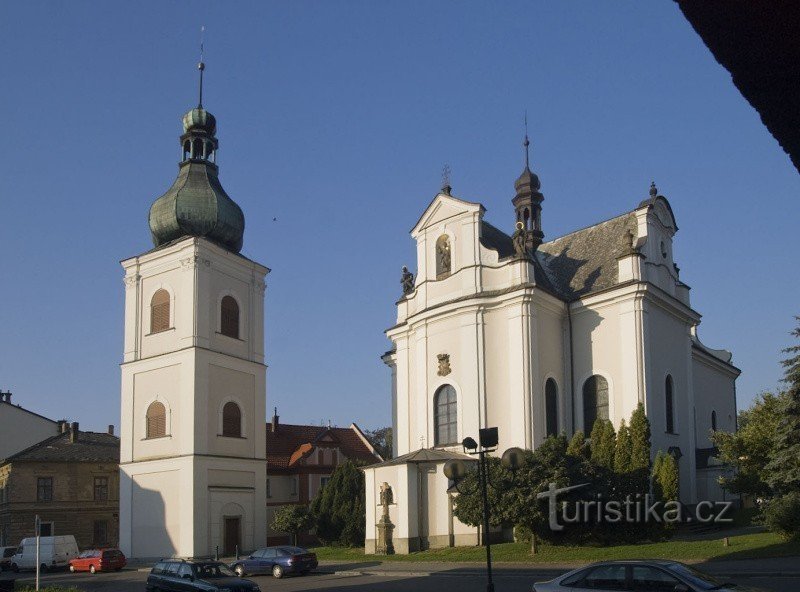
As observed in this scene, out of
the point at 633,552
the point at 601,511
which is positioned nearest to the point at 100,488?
the point at 601,511

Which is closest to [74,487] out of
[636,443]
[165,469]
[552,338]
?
[165,469]

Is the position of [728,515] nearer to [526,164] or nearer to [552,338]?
[552,338]

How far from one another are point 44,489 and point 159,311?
1728cm

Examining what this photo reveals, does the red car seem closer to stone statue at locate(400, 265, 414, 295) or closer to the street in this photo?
the street

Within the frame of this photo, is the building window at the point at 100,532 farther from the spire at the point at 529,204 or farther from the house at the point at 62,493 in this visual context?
the spire at the point at 529,204

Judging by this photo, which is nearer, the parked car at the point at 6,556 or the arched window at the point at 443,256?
the arched window at the point at 443,256

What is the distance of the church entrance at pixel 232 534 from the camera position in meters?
43.9

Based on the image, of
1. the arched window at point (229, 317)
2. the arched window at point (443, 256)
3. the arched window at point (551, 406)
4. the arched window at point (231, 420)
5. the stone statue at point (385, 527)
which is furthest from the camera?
the arched window at point (229, 317)

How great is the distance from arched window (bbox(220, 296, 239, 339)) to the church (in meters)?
10.4

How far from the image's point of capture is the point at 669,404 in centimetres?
3841

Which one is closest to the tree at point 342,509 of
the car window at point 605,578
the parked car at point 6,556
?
the parked car at point 6,556

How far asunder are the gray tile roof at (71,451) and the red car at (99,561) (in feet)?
52.7

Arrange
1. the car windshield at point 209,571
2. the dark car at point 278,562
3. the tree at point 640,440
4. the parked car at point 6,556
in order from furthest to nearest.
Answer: the parked car at point 6,556 < the tree at point 640,440 < the dark car at point 278,562 < the car windshield at point 209,571

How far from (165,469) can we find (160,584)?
71.4 feet
